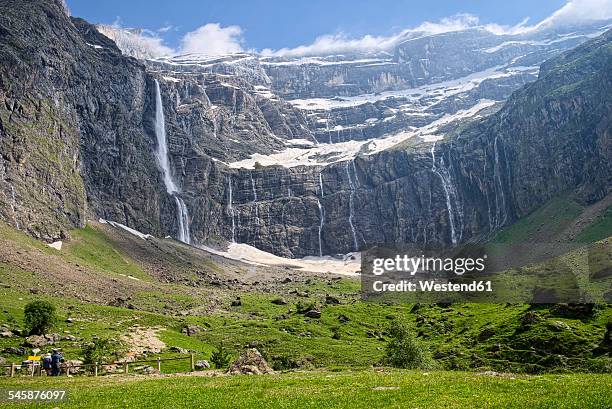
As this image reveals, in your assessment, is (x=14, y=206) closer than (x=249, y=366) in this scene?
No

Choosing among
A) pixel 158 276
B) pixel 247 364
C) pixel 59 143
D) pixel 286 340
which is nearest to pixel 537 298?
pixel 286 340

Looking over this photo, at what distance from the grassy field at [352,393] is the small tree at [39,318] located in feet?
118

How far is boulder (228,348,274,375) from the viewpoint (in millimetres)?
Result: 42562

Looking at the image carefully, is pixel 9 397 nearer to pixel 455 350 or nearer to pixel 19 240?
pixel 455 350

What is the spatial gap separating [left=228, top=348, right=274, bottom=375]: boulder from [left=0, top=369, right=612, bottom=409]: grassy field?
27.8 ft

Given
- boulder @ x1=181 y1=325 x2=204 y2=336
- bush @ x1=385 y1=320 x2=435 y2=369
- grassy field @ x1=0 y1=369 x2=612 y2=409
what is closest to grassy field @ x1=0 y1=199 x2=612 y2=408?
grassy field @ x1=0 y1=369 x2=612 y2=409

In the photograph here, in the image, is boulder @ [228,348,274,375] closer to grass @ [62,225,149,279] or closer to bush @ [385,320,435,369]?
bush @ [385,320,435,369]

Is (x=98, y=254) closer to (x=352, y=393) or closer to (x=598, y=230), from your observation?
(x=352, y=393)

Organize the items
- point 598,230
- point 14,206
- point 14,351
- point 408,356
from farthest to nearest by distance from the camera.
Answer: point 598,230 → point 14,206 → point 14,351 → point 408,356

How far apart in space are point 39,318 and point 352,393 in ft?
183

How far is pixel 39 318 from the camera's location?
221ft

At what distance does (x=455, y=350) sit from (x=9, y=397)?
52520 mm

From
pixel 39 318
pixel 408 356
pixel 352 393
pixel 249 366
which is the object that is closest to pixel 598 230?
pixel 408 356

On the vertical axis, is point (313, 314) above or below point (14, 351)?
above
